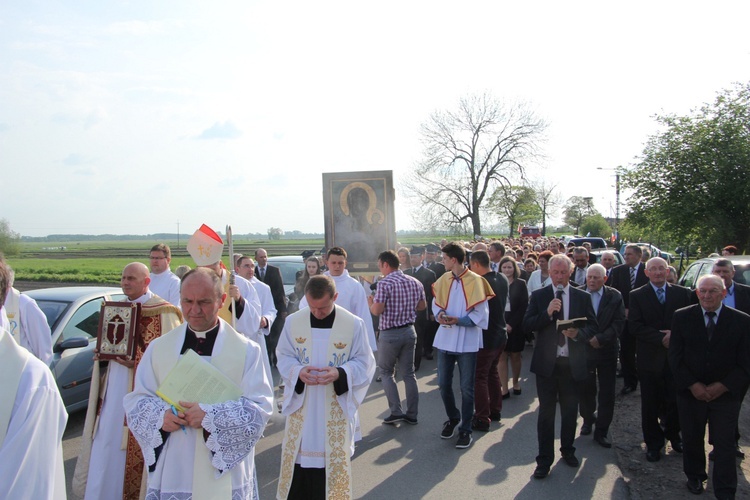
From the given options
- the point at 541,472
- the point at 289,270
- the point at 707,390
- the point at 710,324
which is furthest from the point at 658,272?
the point at 289,270

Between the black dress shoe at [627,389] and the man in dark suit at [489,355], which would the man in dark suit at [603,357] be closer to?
the man in dark suit at [489,355]

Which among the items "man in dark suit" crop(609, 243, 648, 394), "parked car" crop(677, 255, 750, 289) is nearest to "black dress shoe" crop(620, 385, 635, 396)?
"man in dark suit" crop(609, 243, 648, 394)

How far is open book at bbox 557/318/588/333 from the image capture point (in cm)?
610

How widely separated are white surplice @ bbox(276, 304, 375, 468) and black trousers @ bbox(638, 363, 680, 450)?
11.1ft

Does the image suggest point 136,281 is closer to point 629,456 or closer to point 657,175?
point 629,456

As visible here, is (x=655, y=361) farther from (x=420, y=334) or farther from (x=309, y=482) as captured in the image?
(x=420, y=334)

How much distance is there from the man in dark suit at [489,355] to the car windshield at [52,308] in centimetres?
512

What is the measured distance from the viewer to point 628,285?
32.3ft

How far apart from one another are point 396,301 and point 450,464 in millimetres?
2014

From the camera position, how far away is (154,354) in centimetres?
347

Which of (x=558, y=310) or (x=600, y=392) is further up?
(x=558, y=310)

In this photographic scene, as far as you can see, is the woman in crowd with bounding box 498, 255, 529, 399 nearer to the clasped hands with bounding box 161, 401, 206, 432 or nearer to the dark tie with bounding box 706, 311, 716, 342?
the dark tie with bounding box 706, 311, 716, 342

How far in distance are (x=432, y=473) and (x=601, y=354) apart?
248 cm

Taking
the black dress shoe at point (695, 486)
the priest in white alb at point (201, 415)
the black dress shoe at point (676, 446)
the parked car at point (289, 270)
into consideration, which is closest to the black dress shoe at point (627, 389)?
the black dress shoe at point (676, 446)
